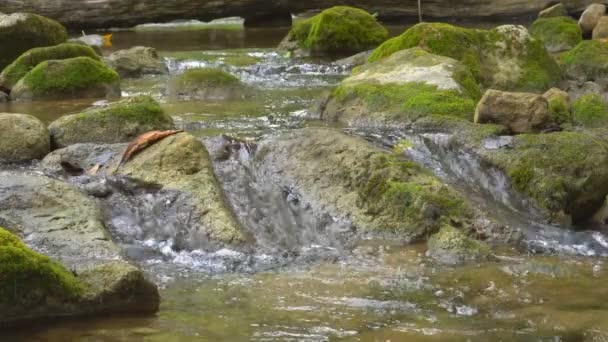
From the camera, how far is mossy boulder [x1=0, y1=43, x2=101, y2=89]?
12180 millimetres

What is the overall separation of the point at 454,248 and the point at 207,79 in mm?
6582

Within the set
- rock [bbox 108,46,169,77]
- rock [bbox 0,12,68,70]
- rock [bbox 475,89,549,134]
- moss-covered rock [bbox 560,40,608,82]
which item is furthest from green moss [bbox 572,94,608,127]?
rock [bbox 0,12,68,70]

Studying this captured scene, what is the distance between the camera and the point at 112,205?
6.80 m

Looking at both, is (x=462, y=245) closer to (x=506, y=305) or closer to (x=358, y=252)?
(x=358, y=252)

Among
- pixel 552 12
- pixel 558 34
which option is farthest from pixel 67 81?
pixel 552 12

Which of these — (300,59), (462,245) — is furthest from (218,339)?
(300,59)

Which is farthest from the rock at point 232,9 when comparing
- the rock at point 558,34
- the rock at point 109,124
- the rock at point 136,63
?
the rock at point 109,124

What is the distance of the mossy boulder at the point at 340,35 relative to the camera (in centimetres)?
1706

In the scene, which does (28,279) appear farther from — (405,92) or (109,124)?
(405,92)

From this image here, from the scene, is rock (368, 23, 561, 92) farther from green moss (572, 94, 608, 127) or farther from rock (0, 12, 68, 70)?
rock (0, 12, 68, 70)

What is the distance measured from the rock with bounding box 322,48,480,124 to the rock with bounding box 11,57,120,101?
3518 mm

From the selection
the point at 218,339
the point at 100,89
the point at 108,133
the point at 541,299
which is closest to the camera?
the point at 218,339

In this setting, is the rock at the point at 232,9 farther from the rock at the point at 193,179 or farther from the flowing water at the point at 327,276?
the rock at the point at 193,179

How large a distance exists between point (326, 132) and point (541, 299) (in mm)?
2936
